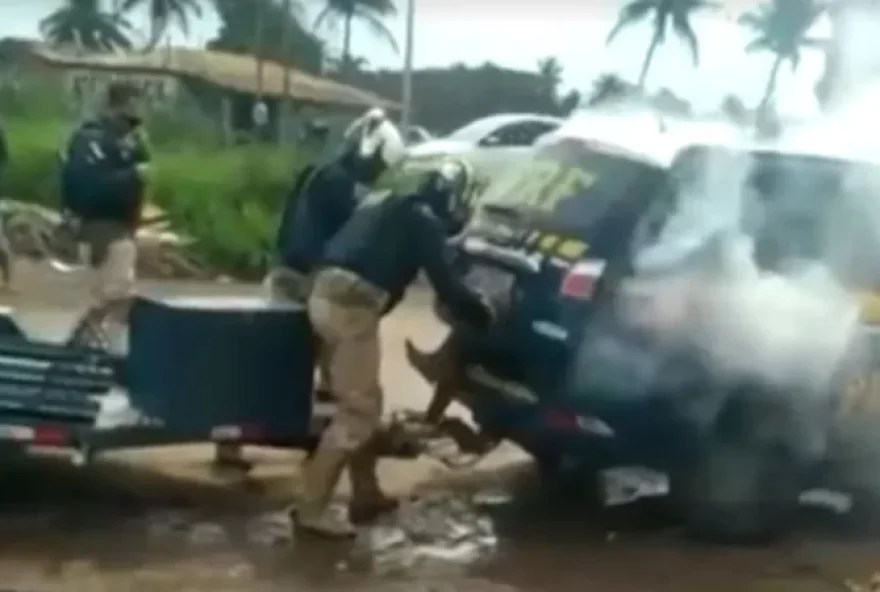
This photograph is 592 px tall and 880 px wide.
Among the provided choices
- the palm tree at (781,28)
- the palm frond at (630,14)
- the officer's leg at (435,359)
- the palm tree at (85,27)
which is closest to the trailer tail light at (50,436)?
the officer's leg at (435,359)

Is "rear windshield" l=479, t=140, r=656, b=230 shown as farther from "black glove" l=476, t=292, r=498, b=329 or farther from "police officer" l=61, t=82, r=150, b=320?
"police officer" l=61, t=82, r=150, b=320

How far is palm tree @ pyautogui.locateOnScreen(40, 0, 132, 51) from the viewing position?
7.71m

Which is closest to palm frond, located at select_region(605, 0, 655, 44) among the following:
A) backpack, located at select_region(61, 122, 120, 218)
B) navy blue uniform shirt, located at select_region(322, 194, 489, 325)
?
navy blue uniform shirt, located at select_region(322, 194, 489, 325)

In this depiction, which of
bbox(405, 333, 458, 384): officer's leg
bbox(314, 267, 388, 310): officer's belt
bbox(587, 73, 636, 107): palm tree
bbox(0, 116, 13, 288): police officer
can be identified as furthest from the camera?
bbox(0, 116, 13, 288): police officer

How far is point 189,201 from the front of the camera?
8.02 metres

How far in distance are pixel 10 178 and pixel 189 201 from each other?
853 millimetres

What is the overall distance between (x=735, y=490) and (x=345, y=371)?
169 cm

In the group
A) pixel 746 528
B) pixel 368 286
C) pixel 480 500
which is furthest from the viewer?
pixel 480 500

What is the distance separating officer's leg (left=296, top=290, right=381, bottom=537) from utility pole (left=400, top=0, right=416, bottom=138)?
50.5 inches

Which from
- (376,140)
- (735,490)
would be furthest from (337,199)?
(735,490)

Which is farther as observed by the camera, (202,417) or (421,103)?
(421,103)

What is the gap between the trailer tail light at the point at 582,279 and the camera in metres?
6.80

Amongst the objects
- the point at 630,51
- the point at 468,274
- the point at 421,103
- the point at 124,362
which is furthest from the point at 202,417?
the point at 630,51

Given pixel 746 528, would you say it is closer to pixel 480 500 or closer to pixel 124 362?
pixel 480 500
